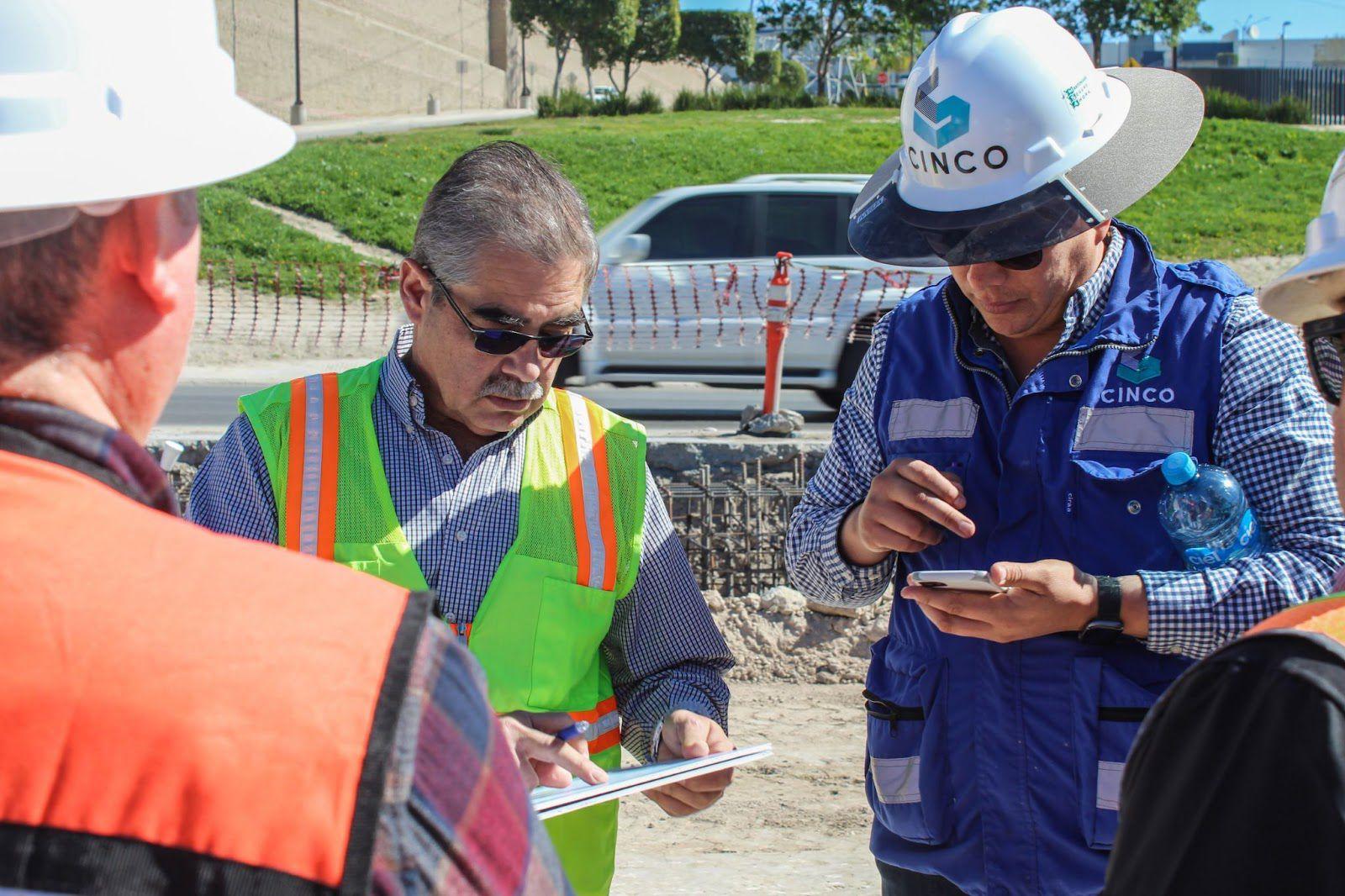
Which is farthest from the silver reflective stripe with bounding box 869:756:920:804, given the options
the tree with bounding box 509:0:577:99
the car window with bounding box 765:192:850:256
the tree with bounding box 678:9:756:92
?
the tree with bounding box 678:9:756:92

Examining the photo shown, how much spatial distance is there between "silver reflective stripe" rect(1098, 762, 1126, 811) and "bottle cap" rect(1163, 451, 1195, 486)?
48 centimetres

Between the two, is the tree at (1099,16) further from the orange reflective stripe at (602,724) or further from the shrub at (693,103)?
the orange reflective stripe at (602,724)

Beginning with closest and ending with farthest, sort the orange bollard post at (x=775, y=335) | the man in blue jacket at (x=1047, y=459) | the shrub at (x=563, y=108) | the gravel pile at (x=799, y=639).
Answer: the man in blue jacket at (x=1047, y=459) < the gravel pile at (x=799, y=639) < the orange bollard post at (x=775, y=335) < the shrub at (x=563, y=108)

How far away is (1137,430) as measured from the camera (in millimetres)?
2258

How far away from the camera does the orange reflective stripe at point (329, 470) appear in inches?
95.7

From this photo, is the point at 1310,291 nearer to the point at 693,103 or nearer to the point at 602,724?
the point at 602,724

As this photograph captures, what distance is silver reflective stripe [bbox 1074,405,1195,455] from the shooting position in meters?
2.24

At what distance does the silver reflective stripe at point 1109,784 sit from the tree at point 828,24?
162ft

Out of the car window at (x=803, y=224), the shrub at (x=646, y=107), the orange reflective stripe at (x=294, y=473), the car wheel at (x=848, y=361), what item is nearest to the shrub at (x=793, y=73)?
the shrub at (x=646, y=107)

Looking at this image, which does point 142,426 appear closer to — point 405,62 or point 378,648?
point 378,648

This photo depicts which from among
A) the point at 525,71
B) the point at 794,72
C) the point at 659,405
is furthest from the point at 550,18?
the point at 659,405

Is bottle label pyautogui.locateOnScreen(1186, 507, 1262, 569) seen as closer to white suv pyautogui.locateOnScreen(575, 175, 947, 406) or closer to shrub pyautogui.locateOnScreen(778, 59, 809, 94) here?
white suv pyautogui.locateOnScreen(575, 175, 947, 406)

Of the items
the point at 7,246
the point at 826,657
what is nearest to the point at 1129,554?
the point at 7,246

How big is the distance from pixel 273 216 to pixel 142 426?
25.4 m
